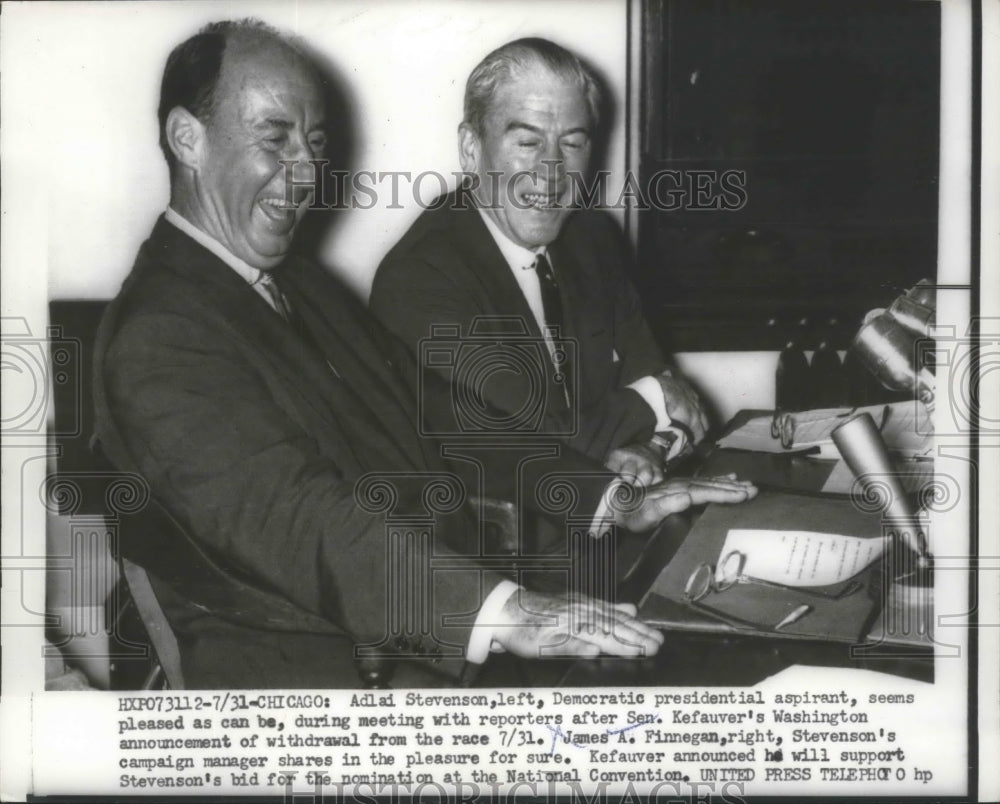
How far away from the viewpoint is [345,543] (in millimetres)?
1882

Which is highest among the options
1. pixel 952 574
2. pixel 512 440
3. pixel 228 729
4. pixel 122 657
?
pixel 512 440

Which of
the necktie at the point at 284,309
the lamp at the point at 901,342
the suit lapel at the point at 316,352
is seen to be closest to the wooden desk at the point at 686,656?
the lamp at the point at 901,342

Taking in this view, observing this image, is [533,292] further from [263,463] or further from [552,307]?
[263,463]

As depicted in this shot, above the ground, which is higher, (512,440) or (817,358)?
(817,358)

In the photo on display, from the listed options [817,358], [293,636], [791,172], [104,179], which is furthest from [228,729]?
[791,172]

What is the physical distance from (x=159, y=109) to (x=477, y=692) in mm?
1125

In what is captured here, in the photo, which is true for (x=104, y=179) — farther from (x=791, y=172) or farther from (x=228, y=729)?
(x=791, y=172)

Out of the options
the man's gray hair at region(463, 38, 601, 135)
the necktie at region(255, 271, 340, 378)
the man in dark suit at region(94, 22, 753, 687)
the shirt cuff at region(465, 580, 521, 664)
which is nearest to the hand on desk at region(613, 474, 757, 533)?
the man in dark suit at region(94, 22, 753, 687)

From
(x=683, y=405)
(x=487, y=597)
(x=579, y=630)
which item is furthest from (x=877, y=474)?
(x=487, y=597)

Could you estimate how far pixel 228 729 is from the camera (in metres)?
1.96

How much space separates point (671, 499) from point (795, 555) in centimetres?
22

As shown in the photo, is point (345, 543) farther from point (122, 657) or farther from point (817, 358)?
point (817, 358)

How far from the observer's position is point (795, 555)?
193cm

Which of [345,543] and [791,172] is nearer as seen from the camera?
[345,543]
